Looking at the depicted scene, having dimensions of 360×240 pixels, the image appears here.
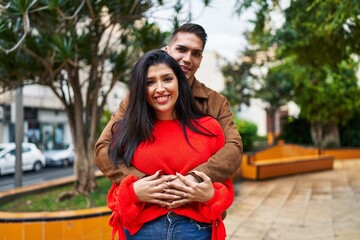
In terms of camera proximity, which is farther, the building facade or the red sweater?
the building facade

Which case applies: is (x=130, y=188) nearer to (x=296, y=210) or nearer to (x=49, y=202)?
(x=49, y=202)

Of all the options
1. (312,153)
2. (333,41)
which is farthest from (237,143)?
(312,153)

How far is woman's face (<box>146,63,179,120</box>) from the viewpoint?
1.64 metres

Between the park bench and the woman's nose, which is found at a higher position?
the woman's nose

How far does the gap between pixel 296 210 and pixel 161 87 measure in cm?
512

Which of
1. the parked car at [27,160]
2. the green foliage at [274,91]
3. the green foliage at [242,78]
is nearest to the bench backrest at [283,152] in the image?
the green foliage at [274,91]

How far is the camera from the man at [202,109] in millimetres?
1611

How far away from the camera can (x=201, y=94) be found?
6.20 feet

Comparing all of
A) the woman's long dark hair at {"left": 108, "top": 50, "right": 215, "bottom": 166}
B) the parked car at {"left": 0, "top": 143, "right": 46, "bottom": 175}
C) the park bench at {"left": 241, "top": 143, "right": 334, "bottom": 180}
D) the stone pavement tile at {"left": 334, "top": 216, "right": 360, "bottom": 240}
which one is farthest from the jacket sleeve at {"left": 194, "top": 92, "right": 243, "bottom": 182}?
the parked car at {"left": 0, "top": 143, "right": 46, "bottom": 175}

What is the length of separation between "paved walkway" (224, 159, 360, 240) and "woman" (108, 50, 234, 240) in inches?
123

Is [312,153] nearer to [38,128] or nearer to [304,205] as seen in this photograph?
[304,205]

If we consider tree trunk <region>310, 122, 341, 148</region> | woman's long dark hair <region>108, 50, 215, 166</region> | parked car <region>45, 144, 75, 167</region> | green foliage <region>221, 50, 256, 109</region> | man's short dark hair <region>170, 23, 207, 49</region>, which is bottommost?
parked car <region>45, 144, 75, 167</region>

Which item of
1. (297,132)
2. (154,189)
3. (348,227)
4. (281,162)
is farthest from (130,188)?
(297,132)

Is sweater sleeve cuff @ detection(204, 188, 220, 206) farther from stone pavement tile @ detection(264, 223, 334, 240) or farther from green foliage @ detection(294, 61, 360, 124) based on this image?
green foliage @ detection(294, 61, 360, 124)
